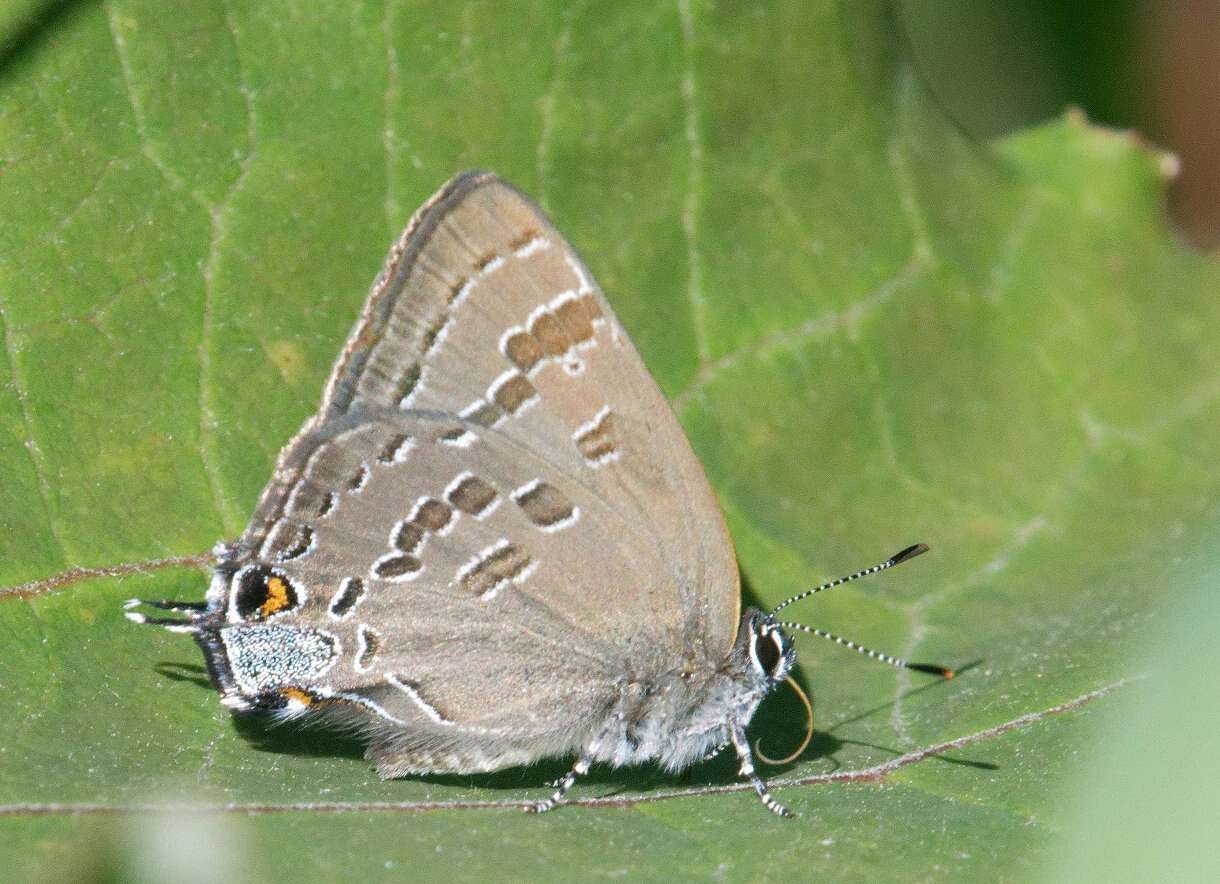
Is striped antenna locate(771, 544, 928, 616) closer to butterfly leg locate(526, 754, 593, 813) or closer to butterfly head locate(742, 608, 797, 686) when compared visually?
butterfly head locate(742, 608, 797, 686)

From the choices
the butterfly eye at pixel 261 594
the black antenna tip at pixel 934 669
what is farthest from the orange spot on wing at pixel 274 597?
the black antenna tip at pixel 934 669

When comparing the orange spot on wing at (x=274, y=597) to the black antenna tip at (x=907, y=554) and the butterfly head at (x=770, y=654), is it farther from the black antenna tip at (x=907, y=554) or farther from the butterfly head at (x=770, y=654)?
the black antenna tip at (x=907, y=554)

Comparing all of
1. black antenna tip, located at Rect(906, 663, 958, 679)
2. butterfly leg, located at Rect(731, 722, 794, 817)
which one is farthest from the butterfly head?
black antenna tip, located at Rect(906, 663, 958, 679)

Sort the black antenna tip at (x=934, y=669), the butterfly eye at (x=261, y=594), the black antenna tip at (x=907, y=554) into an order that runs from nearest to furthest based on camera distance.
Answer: the butterfly eye at (x=261, y=594), the black antenna tip at (x=934, y=669), the black antenna tip at (x=907, y=554)

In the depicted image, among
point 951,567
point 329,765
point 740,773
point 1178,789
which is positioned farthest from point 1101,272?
point 1178,789

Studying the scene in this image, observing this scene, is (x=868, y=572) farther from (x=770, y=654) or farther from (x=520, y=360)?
(x=520, y=360)

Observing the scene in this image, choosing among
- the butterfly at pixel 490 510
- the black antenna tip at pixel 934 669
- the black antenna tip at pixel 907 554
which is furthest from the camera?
the black antenna tip at pixel 907 554

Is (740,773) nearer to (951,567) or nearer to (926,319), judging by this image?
(951,567)
